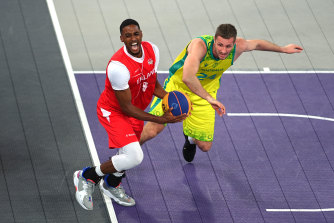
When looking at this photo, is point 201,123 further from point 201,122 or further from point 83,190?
point 83,190

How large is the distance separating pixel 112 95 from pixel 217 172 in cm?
207

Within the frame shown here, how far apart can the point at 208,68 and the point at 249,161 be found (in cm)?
159

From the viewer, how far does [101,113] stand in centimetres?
683

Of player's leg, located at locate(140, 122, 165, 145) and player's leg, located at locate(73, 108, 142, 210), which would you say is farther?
player's leg, located at locate(140, 122, 165, 145)

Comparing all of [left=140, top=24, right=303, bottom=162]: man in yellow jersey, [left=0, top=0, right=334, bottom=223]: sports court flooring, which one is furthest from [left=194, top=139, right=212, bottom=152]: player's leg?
[left=0, top=0, right=334, bottom=223]: sports court flooring

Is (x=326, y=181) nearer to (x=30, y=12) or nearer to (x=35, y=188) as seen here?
(x=35, y=188)

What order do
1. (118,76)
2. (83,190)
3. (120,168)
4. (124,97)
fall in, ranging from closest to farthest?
(118,76) < (124,97) < (120,168) < (83,190)

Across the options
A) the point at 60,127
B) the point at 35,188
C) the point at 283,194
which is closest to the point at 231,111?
the point at 283,194

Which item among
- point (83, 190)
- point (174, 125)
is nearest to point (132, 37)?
point (83, 190)

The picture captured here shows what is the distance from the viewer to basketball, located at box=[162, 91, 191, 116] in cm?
663

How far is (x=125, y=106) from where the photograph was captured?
648cm

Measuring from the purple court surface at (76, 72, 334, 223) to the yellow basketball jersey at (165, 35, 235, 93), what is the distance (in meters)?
1.07

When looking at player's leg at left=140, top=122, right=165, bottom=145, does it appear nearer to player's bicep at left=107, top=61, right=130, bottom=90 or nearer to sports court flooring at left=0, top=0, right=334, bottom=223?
sports court flooring at left=0, top=0, right=334, bottom=223

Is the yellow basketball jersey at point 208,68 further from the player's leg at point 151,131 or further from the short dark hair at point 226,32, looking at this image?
the player's leg at point 151,131
